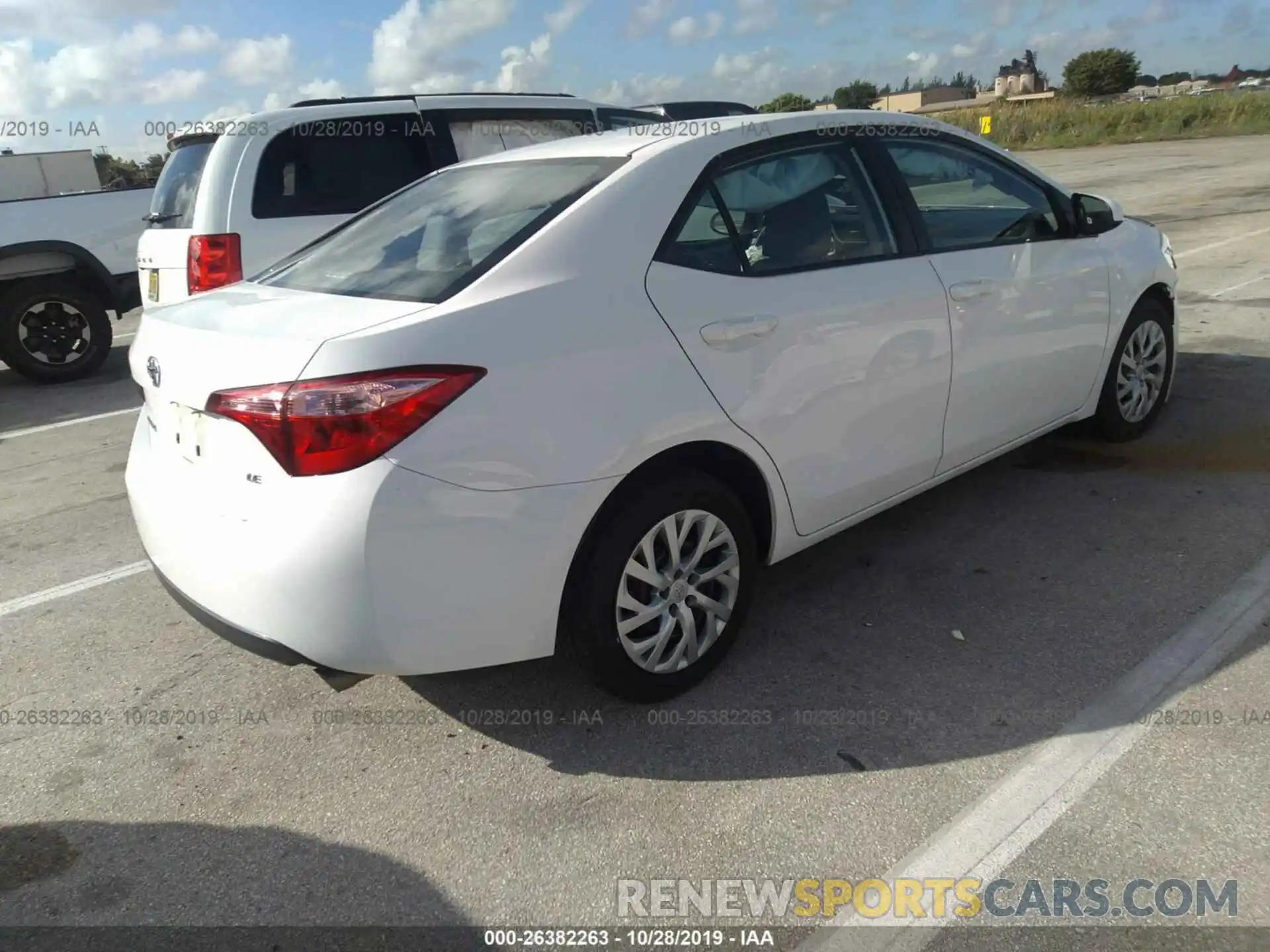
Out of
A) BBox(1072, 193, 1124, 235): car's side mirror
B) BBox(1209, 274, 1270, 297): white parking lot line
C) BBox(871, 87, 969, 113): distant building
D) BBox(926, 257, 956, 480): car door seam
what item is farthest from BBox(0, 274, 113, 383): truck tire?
BBox(871, 87, 969, 113): distant building

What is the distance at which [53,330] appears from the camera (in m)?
8.55

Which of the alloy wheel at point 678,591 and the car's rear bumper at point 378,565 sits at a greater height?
the car's rear bumper at point 378,565

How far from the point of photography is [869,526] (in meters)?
4.39

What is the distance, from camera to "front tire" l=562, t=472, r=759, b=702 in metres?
2.80

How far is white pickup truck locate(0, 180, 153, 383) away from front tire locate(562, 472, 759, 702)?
7.34m

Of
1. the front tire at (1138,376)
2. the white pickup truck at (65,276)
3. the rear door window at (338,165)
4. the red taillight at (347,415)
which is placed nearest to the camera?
the red taillight at (347,415)

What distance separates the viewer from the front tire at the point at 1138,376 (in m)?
4.80

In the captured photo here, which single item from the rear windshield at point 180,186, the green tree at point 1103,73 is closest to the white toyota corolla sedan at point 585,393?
the rear windshield at point 180,186

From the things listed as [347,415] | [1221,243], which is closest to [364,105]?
[347,415]

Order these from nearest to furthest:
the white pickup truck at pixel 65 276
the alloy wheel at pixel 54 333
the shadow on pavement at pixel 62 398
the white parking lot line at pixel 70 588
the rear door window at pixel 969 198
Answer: the rear door window at pixel 969 198, the white parking lot line at pixel 70 588, the shadow on pavement at pixel 62 398, the white pickup truck at pixel 65 276, the alloy wheel at pixel 54 333

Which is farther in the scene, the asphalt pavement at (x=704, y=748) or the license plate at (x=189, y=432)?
the license plate at (x=189, y=432)

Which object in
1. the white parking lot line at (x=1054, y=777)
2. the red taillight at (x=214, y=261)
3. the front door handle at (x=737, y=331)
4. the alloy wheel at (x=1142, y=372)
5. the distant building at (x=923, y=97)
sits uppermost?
the distant building at (x=923, y=97)

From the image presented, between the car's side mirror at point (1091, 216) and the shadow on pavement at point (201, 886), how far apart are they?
12.6 ft

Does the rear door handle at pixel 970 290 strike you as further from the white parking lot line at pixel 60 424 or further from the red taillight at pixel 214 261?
the white parking lot line at pixel 60 424
